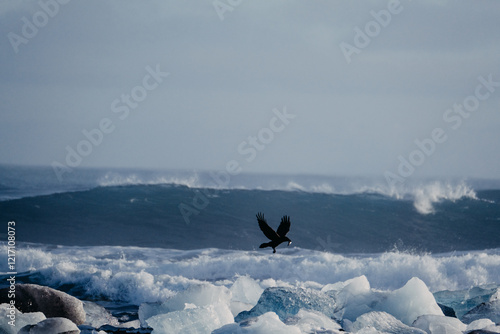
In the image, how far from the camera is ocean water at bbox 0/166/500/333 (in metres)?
11.2

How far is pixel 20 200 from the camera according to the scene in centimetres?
2550

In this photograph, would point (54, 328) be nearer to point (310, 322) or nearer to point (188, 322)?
point (188, 322)

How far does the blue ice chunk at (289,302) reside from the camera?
19.9 feet

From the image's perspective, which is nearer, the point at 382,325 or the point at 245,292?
the point at 382,325

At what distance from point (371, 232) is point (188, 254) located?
9962mm

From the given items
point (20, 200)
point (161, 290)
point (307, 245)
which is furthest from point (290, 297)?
point (20, 200)

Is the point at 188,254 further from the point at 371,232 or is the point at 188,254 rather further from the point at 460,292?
the point at 371,232

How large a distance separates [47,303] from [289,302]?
3.23 meters

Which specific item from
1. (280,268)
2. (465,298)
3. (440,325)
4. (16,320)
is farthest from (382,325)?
(280,268)

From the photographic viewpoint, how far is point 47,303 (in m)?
7.05

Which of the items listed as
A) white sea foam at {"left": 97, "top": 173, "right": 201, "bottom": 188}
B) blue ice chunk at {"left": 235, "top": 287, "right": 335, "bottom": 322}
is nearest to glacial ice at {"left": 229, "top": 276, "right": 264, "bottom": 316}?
blue ice chunk at {"left": 235, "top": 287, "right": 335, "bottom": 322}

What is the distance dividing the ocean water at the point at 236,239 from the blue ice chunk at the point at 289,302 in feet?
8.45

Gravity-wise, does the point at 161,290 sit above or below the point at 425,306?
below

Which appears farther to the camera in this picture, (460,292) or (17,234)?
(17,234)
